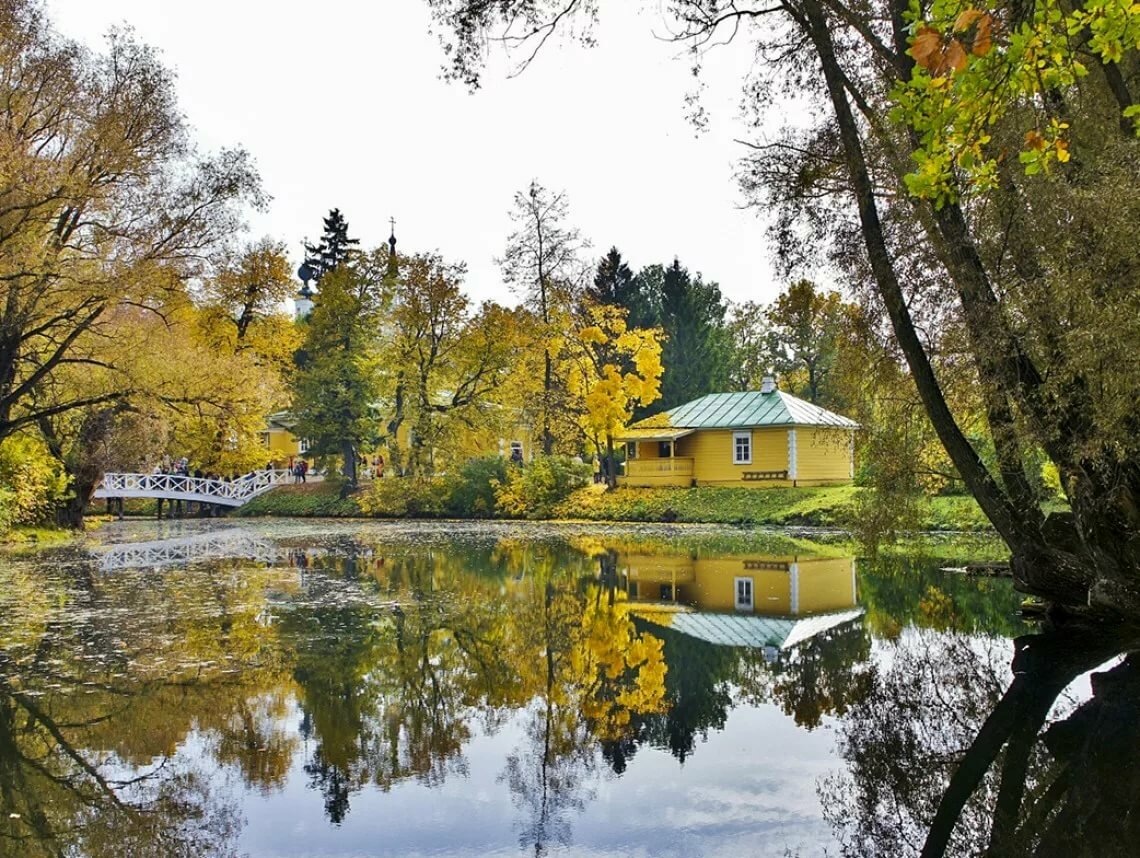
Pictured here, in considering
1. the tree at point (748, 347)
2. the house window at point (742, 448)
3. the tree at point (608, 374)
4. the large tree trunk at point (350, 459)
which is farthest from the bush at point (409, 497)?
the tree at point (748, 347)

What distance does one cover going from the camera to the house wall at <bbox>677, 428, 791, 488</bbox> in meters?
35.7

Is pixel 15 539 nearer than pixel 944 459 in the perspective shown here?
No

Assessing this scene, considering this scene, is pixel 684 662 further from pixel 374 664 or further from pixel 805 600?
pixel 805 600

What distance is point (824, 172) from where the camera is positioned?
1179 cm

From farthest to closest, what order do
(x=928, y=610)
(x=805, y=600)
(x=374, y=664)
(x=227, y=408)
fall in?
1. (x=227, y=408)
2. (x=805, y=600)
3. (x=928, y=610)
4. (x=374, y=664)

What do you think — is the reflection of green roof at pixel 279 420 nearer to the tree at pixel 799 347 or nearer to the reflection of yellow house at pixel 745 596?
the tree at pixel 799 347

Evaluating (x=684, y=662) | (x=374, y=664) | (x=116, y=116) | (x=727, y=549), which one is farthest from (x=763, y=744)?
(x=116, y=116)

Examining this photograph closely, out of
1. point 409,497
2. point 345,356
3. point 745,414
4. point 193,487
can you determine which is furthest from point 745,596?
point 193,487

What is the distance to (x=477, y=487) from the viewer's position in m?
37.1

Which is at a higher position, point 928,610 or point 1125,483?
point 1125,483

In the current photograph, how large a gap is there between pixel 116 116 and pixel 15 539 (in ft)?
37.7

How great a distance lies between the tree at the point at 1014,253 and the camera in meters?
7.55

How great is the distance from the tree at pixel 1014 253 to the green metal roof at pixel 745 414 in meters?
23.0

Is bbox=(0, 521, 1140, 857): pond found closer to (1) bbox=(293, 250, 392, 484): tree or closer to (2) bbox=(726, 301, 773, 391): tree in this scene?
(1) bbox=(293, 250, 392, 484): tree
